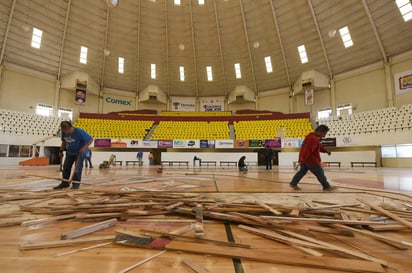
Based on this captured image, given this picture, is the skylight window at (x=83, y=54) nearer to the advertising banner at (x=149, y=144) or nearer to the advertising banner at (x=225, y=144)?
the advertising banner at (x=149, y=144)

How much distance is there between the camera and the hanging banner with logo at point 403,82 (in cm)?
1653

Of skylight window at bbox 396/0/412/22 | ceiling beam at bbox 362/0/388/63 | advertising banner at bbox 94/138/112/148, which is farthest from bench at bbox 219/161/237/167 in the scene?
skylight window at bbox 396/0/412/22

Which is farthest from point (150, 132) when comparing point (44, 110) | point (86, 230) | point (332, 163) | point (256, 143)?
point (86, 230)

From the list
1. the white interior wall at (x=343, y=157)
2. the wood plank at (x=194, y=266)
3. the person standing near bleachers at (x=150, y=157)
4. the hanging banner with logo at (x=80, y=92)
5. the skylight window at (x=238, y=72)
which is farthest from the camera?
the skylight window at (x=238, y=72)

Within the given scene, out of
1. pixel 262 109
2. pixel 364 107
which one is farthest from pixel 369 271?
pixel 262 109

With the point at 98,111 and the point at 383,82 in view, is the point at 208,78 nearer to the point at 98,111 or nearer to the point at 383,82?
the point at 98,111

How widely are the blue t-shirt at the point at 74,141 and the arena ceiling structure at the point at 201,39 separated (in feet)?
57.1

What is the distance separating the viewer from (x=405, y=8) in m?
15.3

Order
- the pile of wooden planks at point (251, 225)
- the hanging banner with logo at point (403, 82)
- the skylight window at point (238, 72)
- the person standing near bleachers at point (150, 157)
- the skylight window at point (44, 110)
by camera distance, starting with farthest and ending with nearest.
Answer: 1. the skylight window at point (238, 72)
2. the skylight window at point (44, 110)
3. the person standing near bleachers at point (150, 157)
4. the hanging banner with logo at point (403, 82)
5. the pile of wooden planks at point (251, 225)

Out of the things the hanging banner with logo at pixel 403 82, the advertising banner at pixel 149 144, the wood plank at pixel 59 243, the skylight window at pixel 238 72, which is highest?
the skylight window at pixel 238 72

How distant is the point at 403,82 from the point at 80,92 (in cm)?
3164

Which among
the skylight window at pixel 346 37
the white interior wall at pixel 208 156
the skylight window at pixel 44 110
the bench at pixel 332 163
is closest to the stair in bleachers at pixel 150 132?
the white interior wall at pixel 208 156

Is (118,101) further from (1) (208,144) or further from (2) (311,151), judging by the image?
(2) (311,151)

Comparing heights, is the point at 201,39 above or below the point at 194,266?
above
